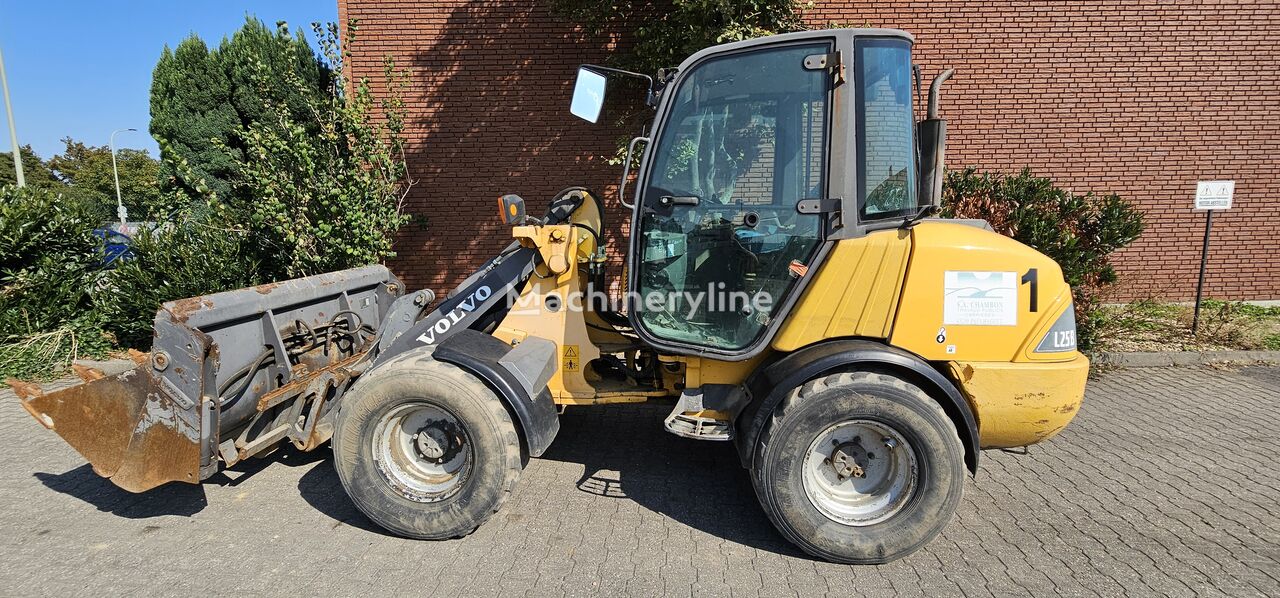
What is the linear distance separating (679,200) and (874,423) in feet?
4.77

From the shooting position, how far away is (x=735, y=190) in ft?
10.2

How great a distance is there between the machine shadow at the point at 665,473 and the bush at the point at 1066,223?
3477mm

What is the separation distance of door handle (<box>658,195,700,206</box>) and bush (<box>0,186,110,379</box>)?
673 cm

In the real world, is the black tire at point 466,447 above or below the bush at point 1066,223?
below

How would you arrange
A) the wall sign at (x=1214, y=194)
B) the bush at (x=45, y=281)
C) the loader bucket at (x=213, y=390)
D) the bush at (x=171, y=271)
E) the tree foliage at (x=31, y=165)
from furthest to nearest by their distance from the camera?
the tree foliage at (x=31, y=165) → the wall sign at (x=1214, y=194) → the bush at (x=171, y=271) → the bush at (x=45, y=281) → the loader bucket at (x=213, y=390)

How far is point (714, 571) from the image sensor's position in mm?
2939

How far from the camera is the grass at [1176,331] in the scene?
643 centimetres

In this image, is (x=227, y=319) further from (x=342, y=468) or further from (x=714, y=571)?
(x=714, y=571)

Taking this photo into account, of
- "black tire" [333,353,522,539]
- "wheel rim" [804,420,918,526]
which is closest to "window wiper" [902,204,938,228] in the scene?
"wheel rim" [804,420,918,526]

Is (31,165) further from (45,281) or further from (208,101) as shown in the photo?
(45,281)

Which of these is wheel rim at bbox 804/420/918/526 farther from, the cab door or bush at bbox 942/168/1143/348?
bush at bbox 942/168/1143/348

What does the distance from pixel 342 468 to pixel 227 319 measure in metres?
1.10

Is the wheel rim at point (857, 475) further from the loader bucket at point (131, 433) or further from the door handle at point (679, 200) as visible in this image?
the loader bucket at point (131, 433)

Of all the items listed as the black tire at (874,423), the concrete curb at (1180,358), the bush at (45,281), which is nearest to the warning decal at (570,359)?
the black tire at (874,423)
